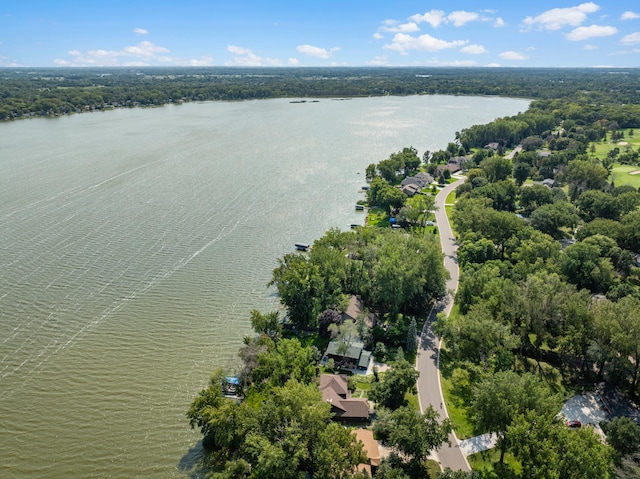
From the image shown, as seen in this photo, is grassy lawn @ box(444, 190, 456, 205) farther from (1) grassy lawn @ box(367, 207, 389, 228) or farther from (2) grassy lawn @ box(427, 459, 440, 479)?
(2) grassy lawn @ box(427, 459, 440, 479)

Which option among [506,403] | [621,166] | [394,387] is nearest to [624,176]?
[621,166]

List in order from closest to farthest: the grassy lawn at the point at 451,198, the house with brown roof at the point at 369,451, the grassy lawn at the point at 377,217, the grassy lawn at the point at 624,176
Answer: the house with brown roof at the point at 369,451 → the grassy lawn at the point at 377,217 → the grassy lawn at the point at 451,198 → the grassy lawn at the point at 624,176

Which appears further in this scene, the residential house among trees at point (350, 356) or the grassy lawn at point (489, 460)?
the residential house among trees at point (350, 356)

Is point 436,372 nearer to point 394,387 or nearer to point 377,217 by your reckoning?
point 394,387

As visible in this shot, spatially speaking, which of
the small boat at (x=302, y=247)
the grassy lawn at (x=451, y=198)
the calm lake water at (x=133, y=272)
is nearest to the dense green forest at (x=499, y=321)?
the calm lake water at (x=133, y=272)

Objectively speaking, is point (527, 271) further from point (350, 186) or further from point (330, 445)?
point (350, 186)

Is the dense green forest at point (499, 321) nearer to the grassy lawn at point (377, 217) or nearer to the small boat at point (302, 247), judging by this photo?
the grassy lawn at point (377, 217)
